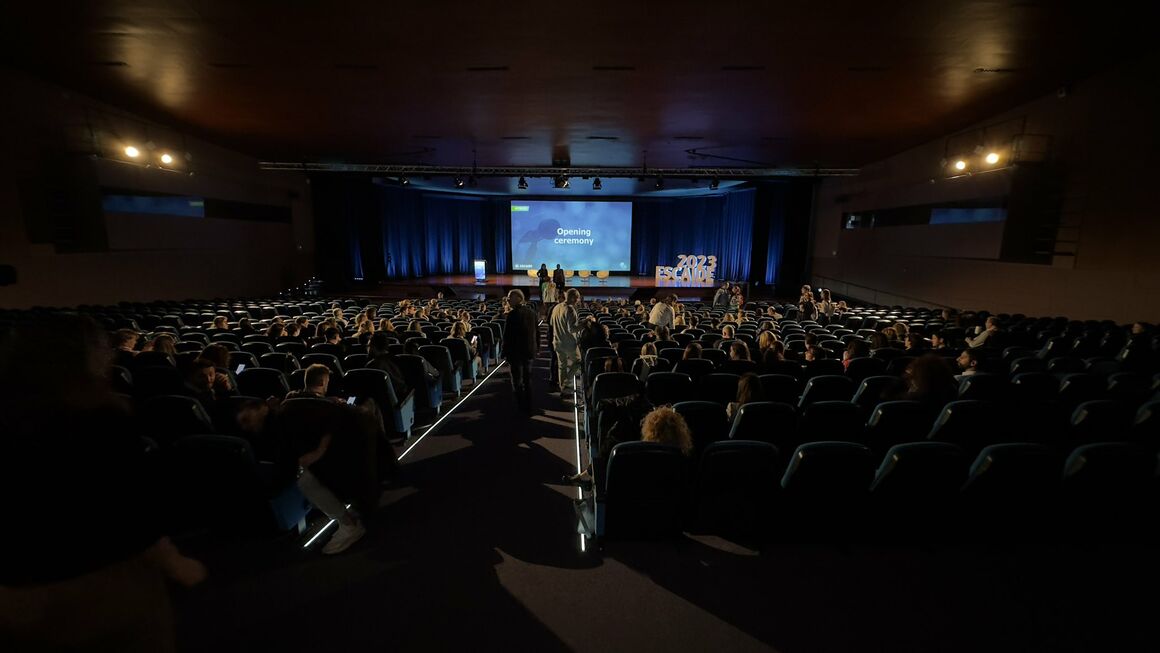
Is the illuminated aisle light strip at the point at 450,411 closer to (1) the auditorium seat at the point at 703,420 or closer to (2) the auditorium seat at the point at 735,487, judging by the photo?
(1) the auditorium seat at the point at 703,420

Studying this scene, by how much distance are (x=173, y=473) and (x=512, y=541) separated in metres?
2.25

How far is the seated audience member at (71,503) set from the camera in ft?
4.63

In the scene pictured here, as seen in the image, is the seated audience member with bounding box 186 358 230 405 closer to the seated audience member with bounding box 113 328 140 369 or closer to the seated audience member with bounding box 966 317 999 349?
the seated audience member with bounding box 113 328 140 369

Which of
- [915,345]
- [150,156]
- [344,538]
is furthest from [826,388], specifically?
[150,156]

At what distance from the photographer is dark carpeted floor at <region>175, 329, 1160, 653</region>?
9.00 ft

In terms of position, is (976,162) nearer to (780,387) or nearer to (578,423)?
(780,387)

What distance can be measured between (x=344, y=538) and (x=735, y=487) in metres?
2.70

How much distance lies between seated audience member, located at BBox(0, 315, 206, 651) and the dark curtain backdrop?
875 inches

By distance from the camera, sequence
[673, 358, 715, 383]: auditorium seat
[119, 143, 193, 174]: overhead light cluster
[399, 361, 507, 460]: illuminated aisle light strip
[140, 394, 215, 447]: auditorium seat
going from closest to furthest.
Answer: [140, 394, 215, 447]: auditorium seat < [399, 361, 507, 460]: illuminated aisle light strip < [673, 358, 715, 383]: auditorium seat < [119, 143, 193, 174]: overhead light cluster

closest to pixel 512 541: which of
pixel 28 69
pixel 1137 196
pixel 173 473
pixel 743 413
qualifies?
pixel 743 413

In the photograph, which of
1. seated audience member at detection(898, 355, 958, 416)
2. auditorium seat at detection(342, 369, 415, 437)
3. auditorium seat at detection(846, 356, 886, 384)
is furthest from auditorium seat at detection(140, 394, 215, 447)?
auditorium seat at detection(846, 356, 886, 384)

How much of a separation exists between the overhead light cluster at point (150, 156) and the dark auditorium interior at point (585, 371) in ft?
0.45

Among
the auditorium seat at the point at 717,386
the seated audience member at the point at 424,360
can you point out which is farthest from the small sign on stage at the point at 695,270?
the auditorium seat at the point at 717,386

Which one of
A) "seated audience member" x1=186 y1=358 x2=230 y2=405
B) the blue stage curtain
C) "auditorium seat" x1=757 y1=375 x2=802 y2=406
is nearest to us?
"seated audience member" x1=186 y1=358 x2=230 y2=405
